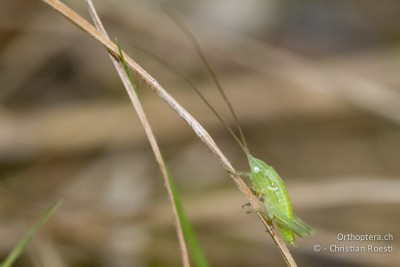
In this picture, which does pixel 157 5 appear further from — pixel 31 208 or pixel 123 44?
pixel 31 208

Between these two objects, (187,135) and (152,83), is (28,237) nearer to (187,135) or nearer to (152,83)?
(152,83)

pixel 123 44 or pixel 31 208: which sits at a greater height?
pixel 123 44

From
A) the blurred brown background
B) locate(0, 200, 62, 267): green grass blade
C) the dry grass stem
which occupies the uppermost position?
the blurred brown background

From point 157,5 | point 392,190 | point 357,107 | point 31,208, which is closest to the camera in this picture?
point 392,190

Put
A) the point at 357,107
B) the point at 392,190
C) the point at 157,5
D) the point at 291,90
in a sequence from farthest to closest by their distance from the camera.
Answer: the point at 157,5
the point at 291,90
the point at 357,107
the point at 392,190

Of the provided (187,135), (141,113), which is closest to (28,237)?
(141,113)

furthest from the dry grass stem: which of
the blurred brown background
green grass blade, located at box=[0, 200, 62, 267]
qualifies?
the blurred brown background

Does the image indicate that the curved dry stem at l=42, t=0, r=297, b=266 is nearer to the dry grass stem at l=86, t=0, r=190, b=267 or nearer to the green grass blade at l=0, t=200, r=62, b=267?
the dry grass stem at l=86, t=0, r=190, b=267

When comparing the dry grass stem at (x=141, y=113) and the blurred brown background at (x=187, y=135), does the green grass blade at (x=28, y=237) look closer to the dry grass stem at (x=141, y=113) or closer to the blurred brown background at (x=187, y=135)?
the dry grass stem at (x=141, y=113)

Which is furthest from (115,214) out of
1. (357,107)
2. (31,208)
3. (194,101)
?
(357,107)
